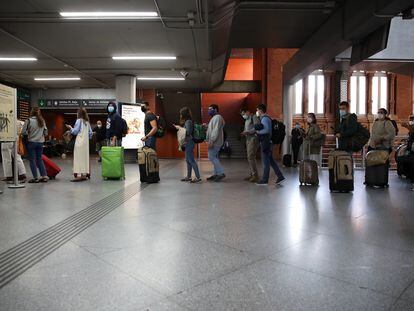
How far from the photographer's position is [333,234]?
133 inches

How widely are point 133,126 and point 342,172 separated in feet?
26.8

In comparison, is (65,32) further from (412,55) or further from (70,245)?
(412,55)

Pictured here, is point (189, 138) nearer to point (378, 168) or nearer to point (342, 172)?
point (342, 172)

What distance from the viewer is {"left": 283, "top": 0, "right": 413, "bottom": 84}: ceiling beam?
18.1ft

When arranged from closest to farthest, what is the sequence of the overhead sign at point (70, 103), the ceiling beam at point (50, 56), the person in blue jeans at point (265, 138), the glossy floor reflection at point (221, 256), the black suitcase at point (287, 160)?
the glossy floor reflection at point (221, 256), the person in blue jeans at point (265, 138), the ceiling beam at point (50, 56), the black suitcase at point (287, 160), the overhead sign at point (70, 103)

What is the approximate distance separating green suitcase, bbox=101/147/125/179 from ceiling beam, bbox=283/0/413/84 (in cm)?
499

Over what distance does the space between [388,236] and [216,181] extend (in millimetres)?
4556

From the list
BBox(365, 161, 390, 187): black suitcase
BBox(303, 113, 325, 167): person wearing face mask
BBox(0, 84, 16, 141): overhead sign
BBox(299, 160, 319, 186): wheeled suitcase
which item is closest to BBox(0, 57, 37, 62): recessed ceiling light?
BBox(0, 84, 16, 141): overhead sign

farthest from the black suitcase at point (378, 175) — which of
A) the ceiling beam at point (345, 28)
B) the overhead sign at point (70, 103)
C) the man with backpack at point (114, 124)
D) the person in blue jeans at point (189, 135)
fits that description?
the overhead sign at point (70, 103)

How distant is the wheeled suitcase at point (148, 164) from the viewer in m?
7.09

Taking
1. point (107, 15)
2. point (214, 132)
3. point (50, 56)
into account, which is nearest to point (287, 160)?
point (214, 132)

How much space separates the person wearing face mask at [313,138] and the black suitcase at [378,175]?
6.05 feet

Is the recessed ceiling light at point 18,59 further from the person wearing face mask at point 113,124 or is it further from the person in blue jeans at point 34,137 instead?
the person wearing face mask at point 113,124

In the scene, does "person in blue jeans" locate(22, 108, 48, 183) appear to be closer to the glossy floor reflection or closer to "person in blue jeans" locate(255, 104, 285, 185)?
the glossy floor reflection
